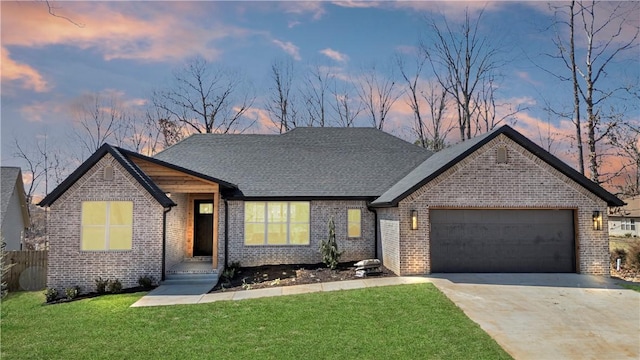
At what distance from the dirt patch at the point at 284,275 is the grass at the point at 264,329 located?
85.0 inches

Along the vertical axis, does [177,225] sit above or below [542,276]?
above

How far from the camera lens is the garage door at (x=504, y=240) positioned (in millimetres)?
13602

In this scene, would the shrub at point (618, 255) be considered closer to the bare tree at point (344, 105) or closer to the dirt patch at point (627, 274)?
the dirt patch at point (627, 274)

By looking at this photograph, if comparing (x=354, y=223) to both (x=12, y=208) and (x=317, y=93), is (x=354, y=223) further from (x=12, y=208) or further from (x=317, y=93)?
(x=317, y=93)

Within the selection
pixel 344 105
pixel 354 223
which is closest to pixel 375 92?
pixel 344 105

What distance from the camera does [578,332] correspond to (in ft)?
26.7

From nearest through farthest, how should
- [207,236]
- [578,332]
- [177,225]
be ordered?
[578,332] < [177,225] < [207,236]

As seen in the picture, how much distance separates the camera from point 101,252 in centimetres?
1284

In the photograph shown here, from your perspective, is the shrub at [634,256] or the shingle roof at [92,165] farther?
the shrub at [634,256]

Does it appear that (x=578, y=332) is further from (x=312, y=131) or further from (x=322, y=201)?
(x=312, y=131)

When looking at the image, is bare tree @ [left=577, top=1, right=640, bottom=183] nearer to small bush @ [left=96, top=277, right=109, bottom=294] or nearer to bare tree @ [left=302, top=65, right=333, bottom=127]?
bare tree @ [left=302, top=65, right=333, bottom=127]

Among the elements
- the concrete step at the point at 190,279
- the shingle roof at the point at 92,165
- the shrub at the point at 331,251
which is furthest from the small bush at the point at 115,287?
the shrub at the point at 331,251

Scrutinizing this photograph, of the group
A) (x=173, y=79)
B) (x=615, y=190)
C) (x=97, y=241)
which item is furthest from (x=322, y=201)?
(x=173, y=79)

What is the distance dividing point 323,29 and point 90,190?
39.3 feet
